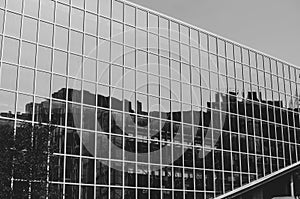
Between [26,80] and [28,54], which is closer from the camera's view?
[26,80]

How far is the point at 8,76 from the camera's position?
93.6 ft

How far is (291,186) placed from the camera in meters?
49.5

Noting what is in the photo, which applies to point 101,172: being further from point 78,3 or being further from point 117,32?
point 78,3

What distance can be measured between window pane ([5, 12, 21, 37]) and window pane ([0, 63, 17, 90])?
2267 mm

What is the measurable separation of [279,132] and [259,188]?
667 centimetres

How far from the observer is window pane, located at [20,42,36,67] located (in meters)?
29.6

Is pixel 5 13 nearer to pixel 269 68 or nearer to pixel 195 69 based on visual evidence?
pixel 195 69

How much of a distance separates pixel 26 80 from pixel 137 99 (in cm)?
962

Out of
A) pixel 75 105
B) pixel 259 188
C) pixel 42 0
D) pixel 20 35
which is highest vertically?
pixel 42 0

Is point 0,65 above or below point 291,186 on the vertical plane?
above

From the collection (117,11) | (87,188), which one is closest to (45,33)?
(117,11)

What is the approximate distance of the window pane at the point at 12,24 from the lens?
96.1ft

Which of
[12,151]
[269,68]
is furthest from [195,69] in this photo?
[12,151]

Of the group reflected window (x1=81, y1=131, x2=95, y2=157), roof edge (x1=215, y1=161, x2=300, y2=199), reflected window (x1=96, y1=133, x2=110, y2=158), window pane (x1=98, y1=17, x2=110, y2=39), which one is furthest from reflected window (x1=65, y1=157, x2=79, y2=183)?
roof edge (x1=215, y1=161, x2=300, y2=199)
